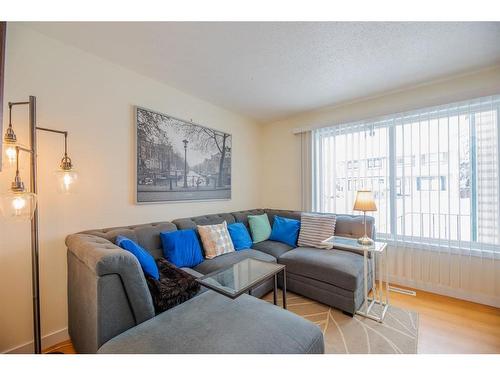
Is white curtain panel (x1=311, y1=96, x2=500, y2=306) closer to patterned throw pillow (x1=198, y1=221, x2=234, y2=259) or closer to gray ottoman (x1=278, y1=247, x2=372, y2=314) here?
gray ottoman (x1=278, y1=247, x2=372, y2=314)

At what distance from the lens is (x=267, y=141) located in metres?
3.87

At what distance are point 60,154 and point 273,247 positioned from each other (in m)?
2.31

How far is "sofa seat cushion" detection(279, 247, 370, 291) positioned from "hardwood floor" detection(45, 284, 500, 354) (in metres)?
0.35

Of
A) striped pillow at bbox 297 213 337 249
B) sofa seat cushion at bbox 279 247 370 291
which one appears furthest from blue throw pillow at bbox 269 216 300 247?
sofa seat cushion at bbox 279 247 370 291

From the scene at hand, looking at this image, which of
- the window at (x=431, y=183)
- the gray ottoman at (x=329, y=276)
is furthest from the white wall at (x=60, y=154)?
the window at (x=431, y=183)

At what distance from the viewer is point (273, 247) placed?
2654mm

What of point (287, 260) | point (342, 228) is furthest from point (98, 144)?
point (342, 228)

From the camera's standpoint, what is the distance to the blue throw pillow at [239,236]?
8.49ft

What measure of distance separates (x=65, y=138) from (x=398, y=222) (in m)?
3.61

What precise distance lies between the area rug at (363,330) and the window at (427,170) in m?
1.11

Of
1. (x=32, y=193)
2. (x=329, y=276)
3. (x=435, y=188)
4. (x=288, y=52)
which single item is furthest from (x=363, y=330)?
(x=32, y=193)

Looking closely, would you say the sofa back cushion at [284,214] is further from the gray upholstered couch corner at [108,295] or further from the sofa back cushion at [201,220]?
the gray upholstered couch corner at [108,295]

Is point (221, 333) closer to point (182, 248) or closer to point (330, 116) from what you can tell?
point (182, 248)

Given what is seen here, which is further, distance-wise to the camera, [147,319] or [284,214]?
[284,214]
